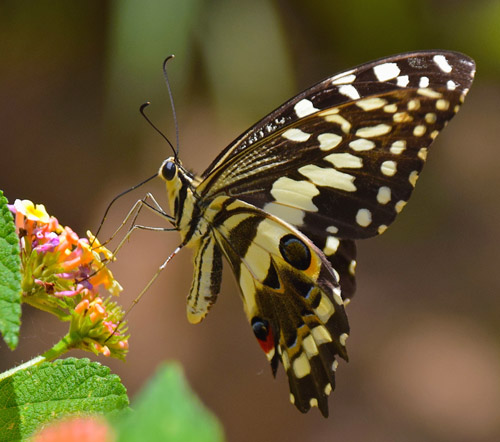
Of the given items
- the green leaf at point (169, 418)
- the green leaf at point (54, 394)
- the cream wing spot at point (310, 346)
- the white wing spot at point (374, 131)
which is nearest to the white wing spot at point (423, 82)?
the white wing spot at point (374, 131)

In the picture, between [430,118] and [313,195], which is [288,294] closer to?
[313,195]

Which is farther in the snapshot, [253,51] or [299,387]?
[253,51]

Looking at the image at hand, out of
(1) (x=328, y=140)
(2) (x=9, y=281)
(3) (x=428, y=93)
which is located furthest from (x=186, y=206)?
(2) (x=9, y=281)

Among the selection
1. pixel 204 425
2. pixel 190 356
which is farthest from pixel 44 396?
pixel 190 356

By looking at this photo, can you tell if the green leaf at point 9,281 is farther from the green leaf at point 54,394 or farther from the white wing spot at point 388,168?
the white wing spot at point 388,168

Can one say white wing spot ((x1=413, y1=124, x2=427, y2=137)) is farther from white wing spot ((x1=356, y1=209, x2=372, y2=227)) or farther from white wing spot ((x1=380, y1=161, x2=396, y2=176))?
white wing spot ((x1=356, y1=209, x2=372, y2=227))

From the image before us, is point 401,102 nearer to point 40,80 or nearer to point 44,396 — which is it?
point 44,396
